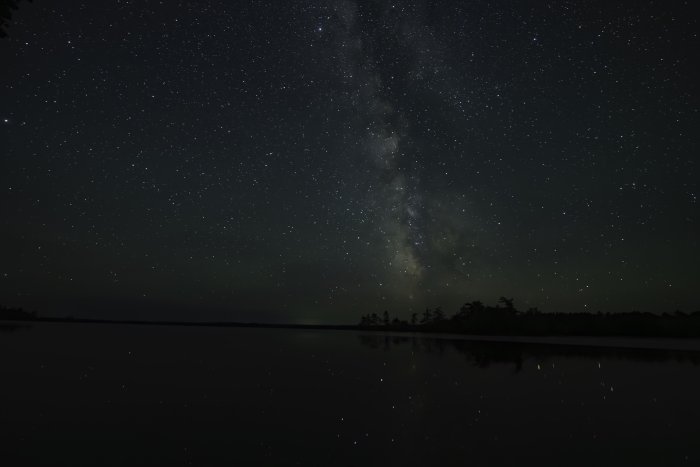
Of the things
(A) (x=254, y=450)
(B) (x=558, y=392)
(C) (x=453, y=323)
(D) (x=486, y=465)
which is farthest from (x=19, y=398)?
(C) (x=453, y=323)

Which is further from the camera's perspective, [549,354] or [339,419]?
[549,354]

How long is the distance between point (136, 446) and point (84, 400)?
19.9ft

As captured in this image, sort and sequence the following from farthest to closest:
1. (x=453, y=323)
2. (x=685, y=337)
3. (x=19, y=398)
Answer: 1. (x=453, y=323)
2. (x=685, y=337)
3. (x=19, y=398)

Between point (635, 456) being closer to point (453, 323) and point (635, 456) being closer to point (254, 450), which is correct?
point (254, 450)

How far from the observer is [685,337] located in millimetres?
77875

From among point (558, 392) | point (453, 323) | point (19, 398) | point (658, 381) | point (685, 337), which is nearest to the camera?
point (19, 398)

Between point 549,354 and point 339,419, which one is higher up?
point 339,419

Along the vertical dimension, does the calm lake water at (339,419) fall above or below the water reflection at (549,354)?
above

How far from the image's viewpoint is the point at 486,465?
8.72 metres

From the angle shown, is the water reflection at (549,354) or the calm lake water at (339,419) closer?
the calm lake water at (339,419)

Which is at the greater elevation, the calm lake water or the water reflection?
the calm lake water

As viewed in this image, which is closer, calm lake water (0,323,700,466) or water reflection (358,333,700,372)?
calm lake water (0,323,700,466)

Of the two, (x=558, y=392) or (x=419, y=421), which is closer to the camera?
(x=419, y=421)

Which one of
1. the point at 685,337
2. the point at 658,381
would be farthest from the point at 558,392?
the point at 685,337
